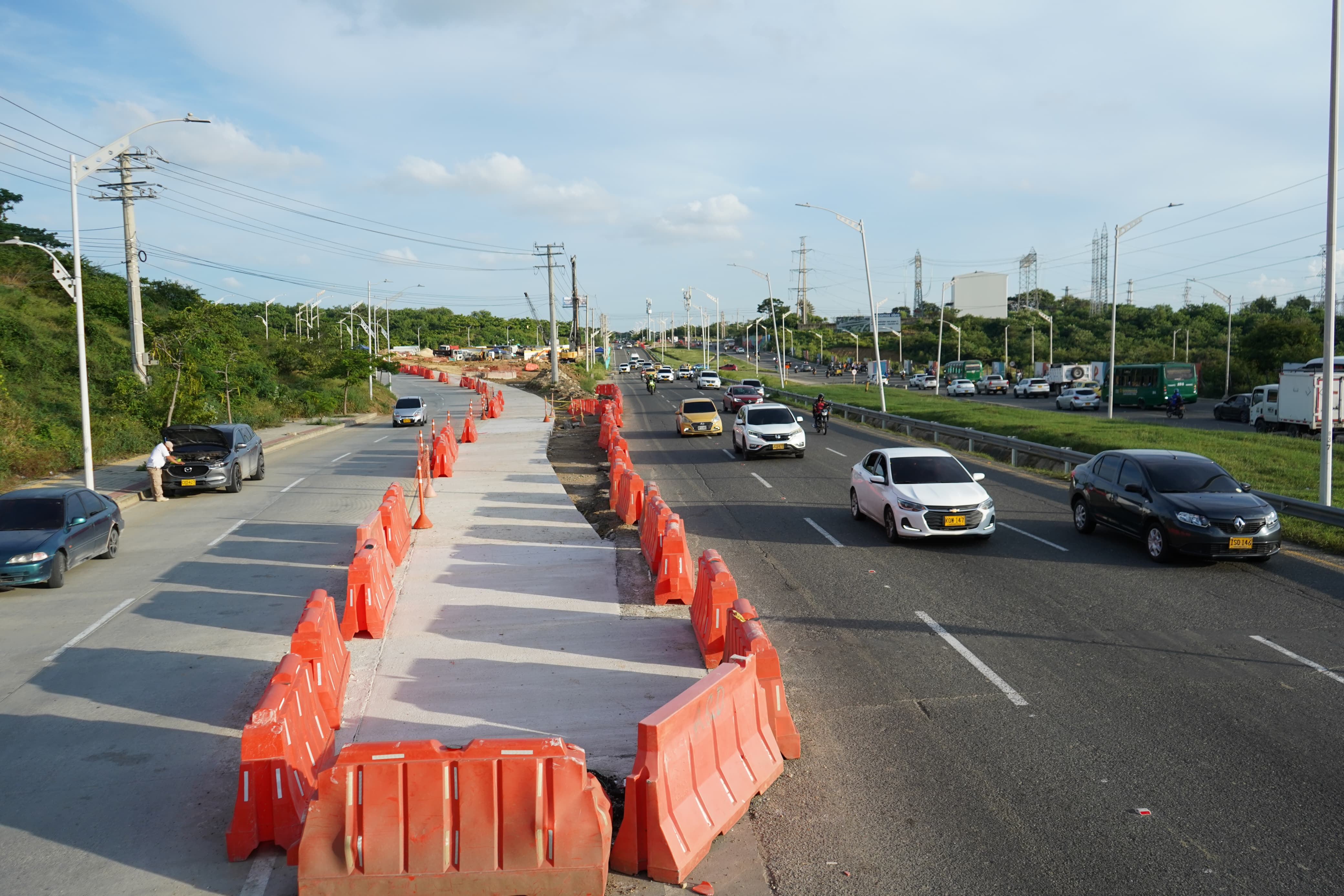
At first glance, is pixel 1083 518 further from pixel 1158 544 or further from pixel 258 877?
pixel 258 877

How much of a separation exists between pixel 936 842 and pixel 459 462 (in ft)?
77.9

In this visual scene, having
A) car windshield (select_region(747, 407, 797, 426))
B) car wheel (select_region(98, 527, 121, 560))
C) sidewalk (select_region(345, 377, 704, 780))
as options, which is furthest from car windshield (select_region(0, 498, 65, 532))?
car windshield (select_region(747, 407, 797, 426))

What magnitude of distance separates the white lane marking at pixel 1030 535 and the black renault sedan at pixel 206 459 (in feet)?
57.7

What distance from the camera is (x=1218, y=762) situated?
7.22 m

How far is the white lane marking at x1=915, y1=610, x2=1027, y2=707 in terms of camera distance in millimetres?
8758

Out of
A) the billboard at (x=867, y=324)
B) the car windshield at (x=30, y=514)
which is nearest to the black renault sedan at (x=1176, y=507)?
the car windshield at (x=30, y=514)

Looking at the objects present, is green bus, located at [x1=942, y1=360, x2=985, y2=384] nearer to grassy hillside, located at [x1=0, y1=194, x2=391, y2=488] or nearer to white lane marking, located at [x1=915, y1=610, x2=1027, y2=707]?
grassy hillside, located at [x1=0, y1=194, x2=391, y2=488]

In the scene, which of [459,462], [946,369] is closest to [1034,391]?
[946,369]

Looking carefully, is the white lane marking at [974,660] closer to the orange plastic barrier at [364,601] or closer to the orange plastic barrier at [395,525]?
the orange plastic barrier at [364,601]

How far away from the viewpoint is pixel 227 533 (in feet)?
60.9

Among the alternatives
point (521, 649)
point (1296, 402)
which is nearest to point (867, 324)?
point (1296, 402)

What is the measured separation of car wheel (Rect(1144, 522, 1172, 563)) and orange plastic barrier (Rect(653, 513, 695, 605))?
6781 mm

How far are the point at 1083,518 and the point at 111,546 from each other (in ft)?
52.9

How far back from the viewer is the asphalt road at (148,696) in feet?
20.4
